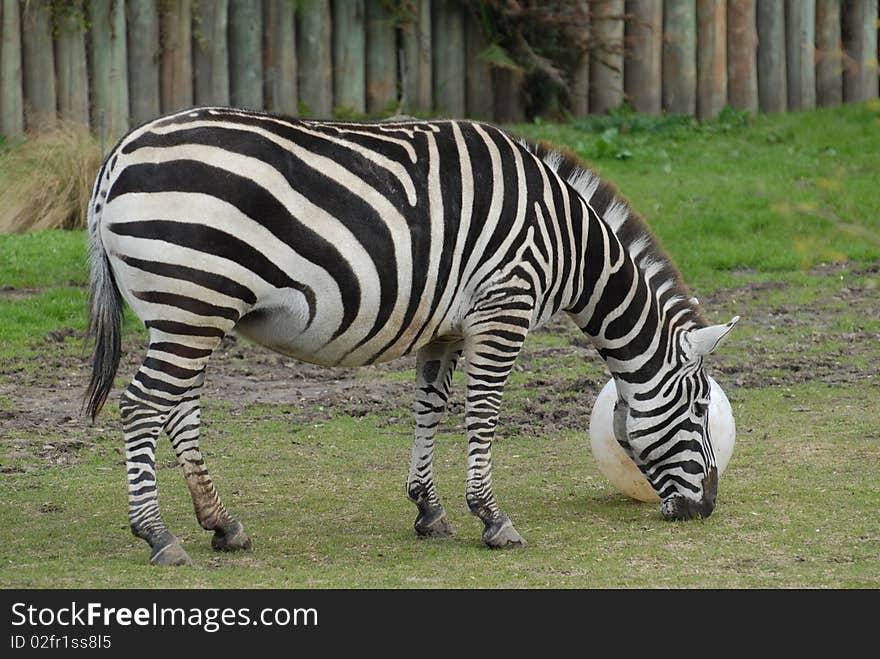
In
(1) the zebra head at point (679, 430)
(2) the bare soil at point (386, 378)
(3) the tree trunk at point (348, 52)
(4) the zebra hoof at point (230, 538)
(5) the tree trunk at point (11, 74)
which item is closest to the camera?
(4) the zebra hoof at point (230, 538)

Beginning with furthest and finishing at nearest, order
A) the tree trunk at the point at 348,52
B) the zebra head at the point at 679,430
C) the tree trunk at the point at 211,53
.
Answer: the tree trunk at the point at 348,52, the tree trunk at the point at 211,53, the zebra head at the point at 679,430

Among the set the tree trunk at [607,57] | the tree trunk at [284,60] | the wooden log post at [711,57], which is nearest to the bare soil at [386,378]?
the tree trunk at [284,60]

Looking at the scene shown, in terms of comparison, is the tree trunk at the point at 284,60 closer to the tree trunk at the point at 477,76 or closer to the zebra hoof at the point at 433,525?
the tree trunk at the point at 477,76

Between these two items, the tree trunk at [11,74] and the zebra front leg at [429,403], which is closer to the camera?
the zebra front leg at [429,403]

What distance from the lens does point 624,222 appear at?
25.0 feet

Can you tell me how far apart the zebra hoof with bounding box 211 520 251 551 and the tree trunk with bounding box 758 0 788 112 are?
13.4 meters

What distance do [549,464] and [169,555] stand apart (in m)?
3.27

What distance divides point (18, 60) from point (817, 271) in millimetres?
9660

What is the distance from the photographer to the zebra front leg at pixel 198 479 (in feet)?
22.2

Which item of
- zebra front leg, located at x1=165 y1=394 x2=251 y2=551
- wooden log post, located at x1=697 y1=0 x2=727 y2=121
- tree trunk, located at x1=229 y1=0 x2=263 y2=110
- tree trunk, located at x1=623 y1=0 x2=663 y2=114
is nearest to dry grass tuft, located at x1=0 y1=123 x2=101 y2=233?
tree trunk, located at x1=229 y1=0 x2=263 y2=110

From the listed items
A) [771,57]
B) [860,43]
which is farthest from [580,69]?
[860,43]

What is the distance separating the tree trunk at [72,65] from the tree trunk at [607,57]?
6731mm

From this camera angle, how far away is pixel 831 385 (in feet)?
35.1

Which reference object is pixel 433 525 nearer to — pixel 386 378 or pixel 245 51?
pixel 386 378
